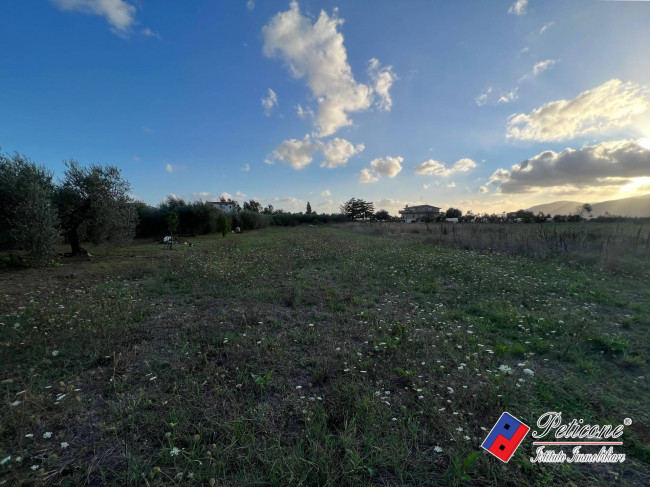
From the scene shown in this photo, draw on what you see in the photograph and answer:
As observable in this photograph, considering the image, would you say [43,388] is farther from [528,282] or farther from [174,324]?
[528,282]

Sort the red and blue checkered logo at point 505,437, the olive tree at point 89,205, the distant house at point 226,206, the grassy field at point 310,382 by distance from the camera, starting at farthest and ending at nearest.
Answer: the distant house at point 226,206, the olive tree at point 89,205, the red and blue checkered logo at point 505,437, the grassy field at point 310,382

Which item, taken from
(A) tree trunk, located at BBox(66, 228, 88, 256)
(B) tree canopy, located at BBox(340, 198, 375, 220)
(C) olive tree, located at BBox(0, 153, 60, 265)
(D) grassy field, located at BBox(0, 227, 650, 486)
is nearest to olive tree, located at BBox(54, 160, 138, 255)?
(A) tree trunk, located at BBox(66, 228, 88, 256)

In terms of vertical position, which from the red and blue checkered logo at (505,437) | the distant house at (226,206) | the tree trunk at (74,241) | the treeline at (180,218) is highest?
the distant house at (226,206)

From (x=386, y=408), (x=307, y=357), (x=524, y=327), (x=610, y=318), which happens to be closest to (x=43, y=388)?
(x=307, y=357)

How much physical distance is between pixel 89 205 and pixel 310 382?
15.4 meters

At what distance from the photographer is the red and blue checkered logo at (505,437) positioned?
7.71 ft

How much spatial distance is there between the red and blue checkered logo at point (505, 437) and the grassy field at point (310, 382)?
0.09 meters

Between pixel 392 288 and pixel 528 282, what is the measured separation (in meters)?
4.28

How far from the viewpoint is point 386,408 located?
284 centimetres

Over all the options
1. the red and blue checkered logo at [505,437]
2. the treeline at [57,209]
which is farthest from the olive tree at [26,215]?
the red and blue checkered logo at [505,437]

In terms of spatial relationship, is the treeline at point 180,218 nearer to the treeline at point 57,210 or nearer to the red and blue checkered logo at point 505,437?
the treeline at point 57,210

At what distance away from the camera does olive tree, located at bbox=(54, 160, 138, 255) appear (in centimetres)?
1216

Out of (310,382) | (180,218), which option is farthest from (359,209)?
(310,382)

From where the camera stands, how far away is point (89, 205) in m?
12.6
